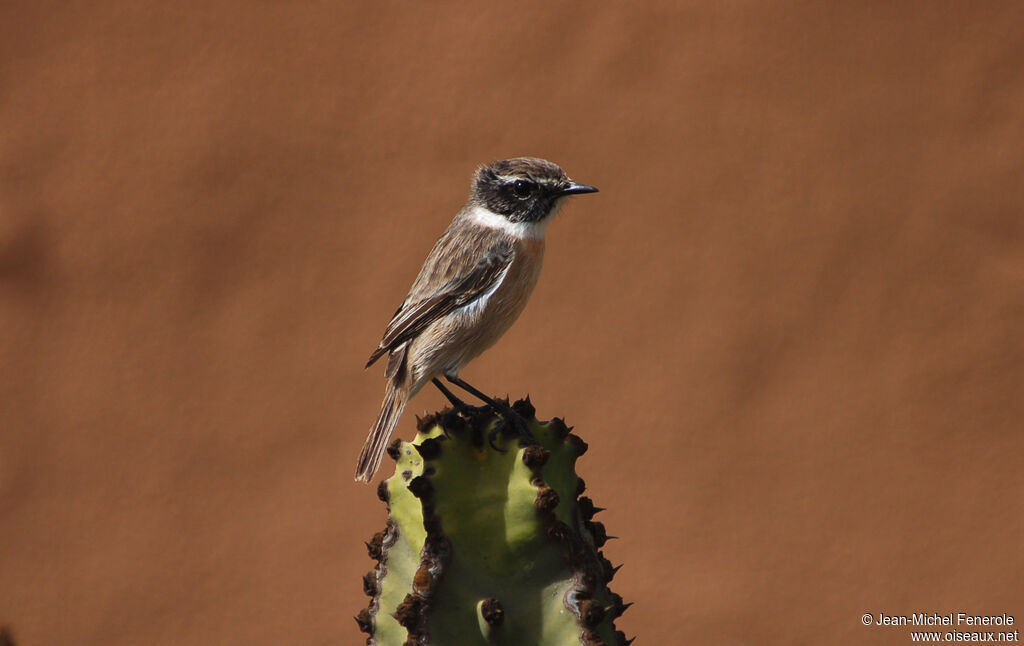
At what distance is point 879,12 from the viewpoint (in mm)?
5531

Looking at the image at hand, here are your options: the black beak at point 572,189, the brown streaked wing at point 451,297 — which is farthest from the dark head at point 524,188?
the brown streaked wing at point 451,297

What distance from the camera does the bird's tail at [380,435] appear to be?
296 centimetres

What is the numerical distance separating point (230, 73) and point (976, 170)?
170 inches

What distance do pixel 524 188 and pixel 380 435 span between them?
0.98 m

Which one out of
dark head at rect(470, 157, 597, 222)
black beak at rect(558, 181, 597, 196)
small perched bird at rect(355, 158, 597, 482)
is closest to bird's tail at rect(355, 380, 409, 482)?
small perched bird at rect(355, 158, 597, 482)

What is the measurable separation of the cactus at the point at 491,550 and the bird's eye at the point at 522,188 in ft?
3.61

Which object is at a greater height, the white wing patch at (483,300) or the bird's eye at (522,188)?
the bird's eye at (522,188)

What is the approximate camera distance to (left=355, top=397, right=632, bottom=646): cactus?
235 centimetres

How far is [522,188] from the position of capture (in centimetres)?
336

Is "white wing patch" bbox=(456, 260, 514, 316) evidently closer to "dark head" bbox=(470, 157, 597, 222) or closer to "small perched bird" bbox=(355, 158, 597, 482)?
"small perched bird" bbox=(355, 158, 597, 482)

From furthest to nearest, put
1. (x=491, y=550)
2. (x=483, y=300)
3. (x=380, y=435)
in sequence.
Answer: (x=483, y=300), (x=380, y=435), (x=491, y=550)

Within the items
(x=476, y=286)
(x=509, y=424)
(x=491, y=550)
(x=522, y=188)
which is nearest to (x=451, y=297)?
(x=476, y=286)

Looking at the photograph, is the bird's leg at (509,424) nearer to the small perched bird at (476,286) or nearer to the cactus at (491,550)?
the cactus at (491,550)

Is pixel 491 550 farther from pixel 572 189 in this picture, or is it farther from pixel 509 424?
pixel 572 189
